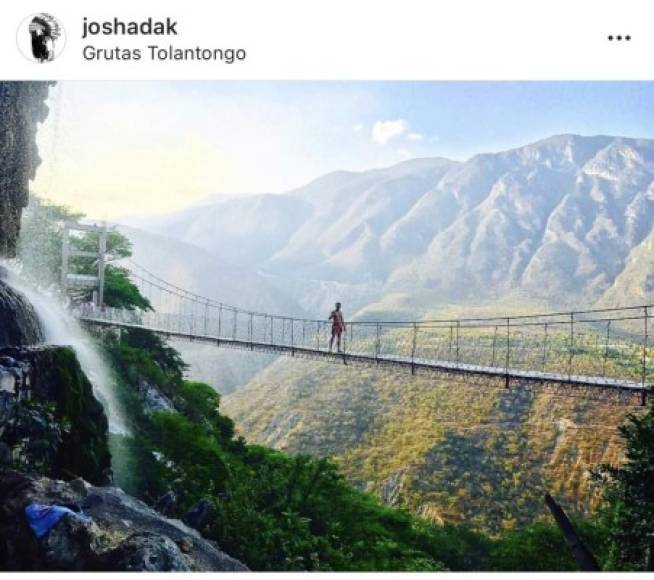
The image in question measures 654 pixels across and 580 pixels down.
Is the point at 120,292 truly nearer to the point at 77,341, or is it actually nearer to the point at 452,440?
the point at 77,341

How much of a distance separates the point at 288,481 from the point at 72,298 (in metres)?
5.83

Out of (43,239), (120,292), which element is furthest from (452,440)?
(43,239)

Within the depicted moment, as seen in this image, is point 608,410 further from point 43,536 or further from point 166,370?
point 43,536

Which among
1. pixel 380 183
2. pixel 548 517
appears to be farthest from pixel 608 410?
pixel 380 183

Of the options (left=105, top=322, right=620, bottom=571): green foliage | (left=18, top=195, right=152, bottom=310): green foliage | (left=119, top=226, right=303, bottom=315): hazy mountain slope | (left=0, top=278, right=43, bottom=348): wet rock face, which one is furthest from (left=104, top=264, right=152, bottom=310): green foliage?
(left=119, top=226, right=303, bottom=315): hazy mountain slope

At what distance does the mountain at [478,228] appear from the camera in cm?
5047

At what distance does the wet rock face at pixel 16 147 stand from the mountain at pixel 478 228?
1487 inches

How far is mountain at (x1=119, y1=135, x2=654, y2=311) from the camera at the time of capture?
5047 centimetres

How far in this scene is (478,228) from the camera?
63.5m

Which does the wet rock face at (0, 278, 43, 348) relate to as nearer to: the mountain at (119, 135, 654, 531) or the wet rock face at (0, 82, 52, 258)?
the wet rock face at (0, 82, 52, 258)

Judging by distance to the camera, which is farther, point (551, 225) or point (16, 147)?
point (551, 225)

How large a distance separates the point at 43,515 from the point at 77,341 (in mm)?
5104

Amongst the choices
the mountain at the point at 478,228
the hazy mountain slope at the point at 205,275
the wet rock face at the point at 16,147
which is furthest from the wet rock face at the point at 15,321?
the hazy mountain slope at the point at 205,275
